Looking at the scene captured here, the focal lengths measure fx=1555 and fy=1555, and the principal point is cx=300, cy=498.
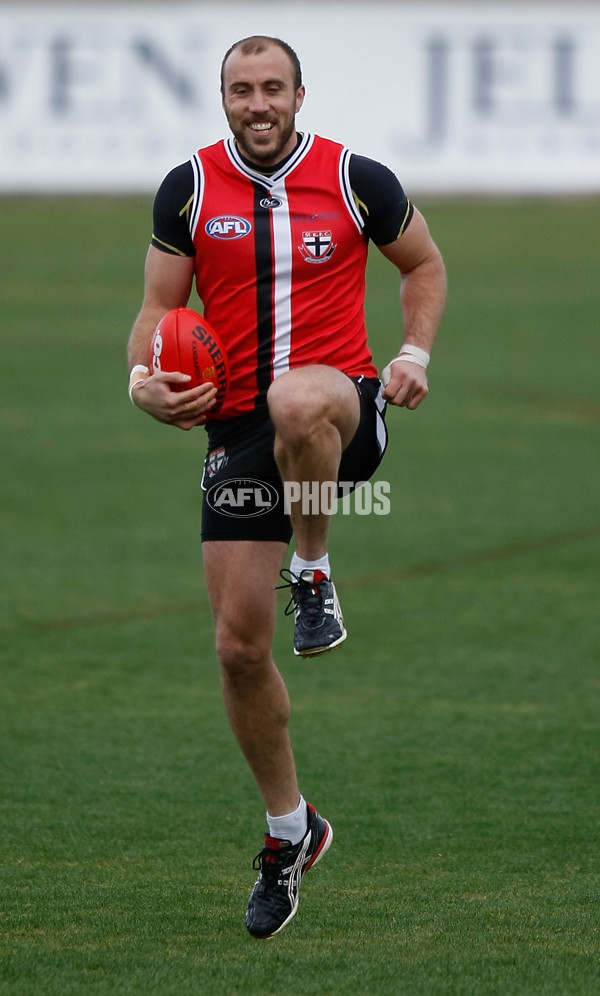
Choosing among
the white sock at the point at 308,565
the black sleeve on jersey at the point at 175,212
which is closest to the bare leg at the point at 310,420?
the white sock at the point at 308,565

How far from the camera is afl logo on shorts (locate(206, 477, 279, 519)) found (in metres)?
4.74

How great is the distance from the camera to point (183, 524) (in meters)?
11.1

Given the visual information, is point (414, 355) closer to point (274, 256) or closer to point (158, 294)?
point (274, 256)

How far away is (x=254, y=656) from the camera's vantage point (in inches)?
186

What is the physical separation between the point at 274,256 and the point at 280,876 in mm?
1902

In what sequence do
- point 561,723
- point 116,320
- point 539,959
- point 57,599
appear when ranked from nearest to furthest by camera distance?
point 539,959 → point 561,723 → point 57,599 → point 116,320

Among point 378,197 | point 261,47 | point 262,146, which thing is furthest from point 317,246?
point 261,47

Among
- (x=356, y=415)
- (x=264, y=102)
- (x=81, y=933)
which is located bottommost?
(x=81, y=933)

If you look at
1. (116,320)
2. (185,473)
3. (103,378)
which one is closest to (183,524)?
(185,473)

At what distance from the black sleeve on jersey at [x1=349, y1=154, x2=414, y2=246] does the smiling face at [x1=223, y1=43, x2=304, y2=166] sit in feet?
0.84

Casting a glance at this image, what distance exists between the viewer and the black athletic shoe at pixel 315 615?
181 inches

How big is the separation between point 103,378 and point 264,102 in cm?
1210

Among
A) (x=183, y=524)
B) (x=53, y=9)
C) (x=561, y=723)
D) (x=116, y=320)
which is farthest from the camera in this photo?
(x=53, y=9)

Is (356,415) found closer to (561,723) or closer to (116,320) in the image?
(561,723)
